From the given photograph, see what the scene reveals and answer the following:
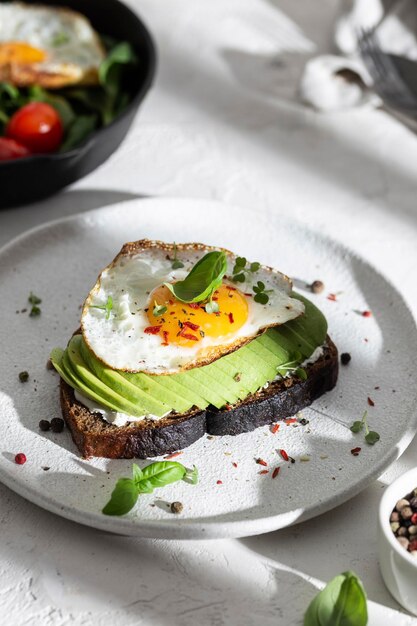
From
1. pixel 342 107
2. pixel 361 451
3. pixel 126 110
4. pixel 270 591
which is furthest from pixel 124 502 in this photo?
pixel 342 107

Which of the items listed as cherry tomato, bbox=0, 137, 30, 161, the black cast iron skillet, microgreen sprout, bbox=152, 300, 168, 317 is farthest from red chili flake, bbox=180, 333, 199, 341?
cherry tomato, bbox=0, 137, 30, 161

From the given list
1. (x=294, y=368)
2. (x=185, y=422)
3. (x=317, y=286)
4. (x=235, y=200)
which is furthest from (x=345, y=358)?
(x=235, y=200)

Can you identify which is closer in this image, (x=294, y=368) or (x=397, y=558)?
(x=397, y=558)

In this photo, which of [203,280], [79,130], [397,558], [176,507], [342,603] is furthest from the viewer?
[79,130]

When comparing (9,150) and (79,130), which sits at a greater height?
(79,130)

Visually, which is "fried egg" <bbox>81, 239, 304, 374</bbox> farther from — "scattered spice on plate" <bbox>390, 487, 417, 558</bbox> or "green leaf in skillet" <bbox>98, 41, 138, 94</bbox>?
"green leaf in skillet" <bbox>98, 41, 138, 94</bbox>

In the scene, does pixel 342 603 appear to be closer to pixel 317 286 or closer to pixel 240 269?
pixel 240 269

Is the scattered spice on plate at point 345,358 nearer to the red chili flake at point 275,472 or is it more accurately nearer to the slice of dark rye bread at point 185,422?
the slice of dark rye bread at point 185,422
